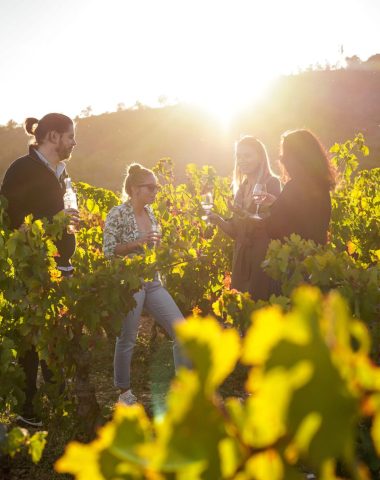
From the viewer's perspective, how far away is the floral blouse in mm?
4289

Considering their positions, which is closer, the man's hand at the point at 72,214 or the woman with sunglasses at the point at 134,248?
the man's hand at the point at 72,214

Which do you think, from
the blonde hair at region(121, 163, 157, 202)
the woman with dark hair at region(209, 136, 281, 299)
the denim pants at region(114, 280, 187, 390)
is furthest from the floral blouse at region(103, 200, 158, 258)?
the woman with dark hair at region(209, 136, 281, 299)

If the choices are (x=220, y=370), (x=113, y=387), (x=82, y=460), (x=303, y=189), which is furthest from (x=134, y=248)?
(x=220, y=370)

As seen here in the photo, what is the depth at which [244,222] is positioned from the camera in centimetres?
445

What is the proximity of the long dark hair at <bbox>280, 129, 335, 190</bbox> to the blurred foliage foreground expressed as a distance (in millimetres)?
830

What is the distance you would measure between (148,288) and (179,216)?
276 centimetres

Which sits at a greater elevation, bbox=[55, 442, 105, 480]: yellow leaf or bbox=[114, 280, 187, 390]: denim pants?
bbox=[55, 442, 105, 480]: yellow leaf

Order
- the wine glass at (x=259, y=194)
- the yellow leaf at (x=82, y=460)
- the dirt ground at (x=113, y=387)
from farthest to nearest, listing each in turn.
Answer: the wine glass at (x=259, y=194)
the dirt ground at (x=113, y=387)
the yellow leaf at (x=82, y=460)

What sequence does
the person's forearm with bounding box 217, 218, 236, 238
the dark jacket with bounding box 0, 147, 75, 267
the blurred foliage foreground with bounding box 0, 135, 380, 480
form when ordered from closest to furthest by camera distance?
the blurred foliage foreground with bounding box 0, 135, 380, 480 < the dark jacket with bounding box 0, 147, 75, 267 < the person's forearm with bounding box 217, 218, 236, 238

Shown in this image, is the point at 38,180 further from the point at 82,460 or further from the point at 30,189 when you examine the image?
the point at 82,460

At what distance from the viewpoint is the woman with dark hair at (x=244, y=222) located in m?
4.42

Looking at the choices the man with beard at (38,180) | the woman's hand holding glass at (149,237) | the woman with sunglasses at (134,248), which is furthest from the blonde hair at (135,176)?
the man with beard at (38,180)

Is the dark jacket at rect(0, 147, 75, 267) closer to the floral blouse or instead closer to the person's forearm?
the floral blouse

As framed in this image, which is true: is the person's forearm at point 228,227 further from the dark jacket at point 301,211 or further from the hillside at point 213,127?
the hillside at point 213,127
